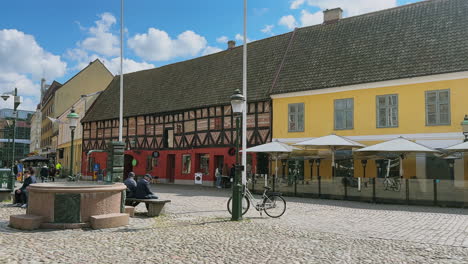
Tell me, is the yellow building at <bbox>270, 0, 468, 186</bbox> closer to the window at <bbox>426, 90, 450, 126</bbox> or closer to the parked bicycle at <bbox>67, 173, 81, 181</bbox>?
the window at <bbox>426, 90, 450, 126</bbox>

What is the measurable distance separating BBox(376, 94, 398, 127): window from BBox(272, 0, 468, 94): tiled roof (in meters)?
0.96

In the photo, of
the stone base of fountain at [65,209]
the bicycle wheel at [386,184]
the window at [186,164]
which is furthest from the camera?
the window at [186,164]

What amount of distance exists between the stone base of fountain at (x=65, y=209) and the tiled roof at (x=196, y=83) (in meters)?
15.3

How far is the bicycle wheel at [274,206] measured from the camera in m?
11.5

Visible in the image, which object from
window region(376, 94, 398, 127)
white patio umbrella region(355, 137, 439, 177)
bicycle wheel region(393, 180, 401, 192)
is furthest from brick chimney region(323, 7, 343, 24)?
bicycle wheel region(393, 180, 401, 192)

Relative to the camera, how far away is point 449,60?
18.0 meters

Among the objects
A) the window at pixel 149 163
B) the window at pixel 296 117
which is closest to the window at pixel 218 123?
the window at pixel 296 117

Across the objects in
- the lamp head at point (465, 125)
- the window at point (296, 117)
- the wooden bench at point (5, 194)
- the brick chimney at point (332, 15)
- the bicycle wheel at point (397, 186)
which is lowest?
the wooden bench at point (5, 194)

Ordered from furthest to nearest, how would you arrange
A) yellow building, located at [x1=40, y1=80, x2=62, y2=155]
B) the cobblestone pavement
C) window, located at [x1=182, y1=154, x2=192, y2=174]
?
yellow building, located at [x1=40, y1=80, x2=62, y2=155] → window, located at [x1=182, y1=154, x2=192, y2=174] → the cobblestone pavement

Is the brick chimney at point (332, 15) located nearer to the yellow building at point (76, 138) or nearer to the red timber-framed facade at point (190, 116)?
the red timber-framed facade at point (190, 116)

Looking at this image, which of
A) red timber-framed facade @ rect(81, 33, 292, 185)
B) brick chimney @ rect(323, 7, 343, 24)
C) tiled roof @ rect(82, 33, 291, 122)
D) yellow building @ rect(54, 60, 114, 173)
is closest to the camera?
red timber-framed facade @ rect(81, 33, 292, 185)

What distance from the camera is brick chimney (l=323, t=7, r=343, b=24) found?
24.9 m

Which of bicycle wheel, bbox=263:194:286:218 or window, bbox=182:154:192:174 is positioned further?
window, bbox=182:154:192:174

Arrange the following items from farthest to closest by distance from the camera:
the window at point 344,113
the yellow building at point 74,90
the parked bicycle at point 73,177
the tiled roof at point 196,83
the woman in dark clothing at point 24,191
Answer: the yellow building at point 74,90 → the tiled roof at point 196,83 → the window at point 344,113 → the parked bicycle at point 73,177 → the woman in dark clothing at point 24,191
